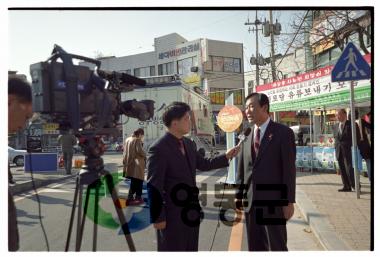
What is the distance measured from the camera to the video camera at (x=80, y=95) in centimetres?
246

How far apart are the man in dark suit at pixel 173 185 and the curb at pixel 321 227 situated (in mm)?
1749

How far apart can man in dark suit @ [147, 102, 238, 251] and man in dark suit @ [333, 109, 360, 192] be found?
A: 186 inches

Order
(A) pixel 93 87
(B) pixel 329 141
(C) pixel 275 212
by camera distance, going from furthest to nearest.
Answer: (B) pixel 329 141 < (C) pixel 275 212 < (A) pixel 93 87

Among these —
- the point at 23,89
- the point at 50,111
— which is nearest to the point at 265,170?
the point at 50,111

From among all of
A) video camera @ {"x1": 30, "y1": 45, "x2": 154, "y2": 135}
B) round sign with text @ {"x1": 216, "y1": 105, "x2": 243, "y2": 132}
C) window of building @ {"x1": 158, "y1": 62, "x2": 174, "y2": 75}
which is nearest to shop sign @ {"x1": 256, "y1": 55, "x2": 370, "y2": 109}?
round sign with text @ {"x1": 216, "y1": 105, "x2": 243, "y2": 132}

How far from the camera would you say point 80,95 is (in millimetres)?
2600

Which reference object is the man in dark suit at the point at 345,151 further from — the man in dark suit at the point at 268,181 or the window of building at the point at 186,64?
the window of building at the point at 186,64

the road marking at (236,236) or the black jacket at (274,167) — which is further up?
the black jacket at (274,167)

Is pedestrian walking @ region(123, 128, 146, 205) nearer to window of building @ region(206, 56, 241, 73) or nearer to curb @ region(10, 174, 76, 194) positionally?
curb @ region(10, 174, 76, 194)

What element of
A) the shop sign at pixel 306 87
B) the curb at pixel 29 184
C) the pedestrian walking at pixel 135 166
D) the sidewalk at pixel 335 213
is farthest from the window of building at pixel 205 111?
the pedestrian walking at pixel 135 166

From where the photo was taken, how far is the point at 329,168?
373 inches

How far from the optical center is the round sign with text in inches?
232

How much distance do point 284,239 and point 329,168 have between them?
23.0 ft
